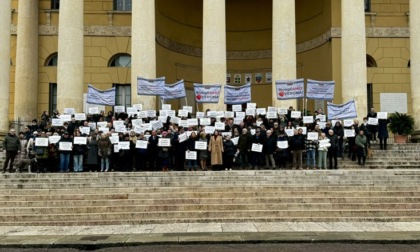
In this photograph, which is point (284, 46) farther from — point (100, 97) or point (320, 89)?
point (100, 97)

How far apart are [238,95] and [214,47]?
3.17 m

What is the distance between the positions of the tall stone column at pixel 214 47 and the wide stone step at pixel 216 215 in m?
10.9

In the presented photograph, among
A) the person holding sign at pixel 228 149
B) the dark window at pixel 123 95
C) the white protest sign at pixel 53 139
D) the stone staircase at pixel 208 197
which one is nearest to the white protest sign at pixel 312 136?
the stone staircase at pixel 208 197

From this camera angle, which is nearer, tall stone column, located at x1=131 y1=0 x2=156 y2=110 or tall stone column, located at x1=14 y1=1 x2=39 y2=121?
tall stone column, located at x1=131 y1=0 x2=156 y2=110

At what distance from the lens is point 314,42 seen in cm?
3628

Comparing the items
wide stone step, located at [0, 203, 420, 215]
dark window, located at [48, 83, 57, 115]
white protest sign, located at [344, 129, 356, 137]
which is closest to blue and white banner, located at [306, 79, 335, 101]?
white protest sign, located at [344, 129, 356, 137]

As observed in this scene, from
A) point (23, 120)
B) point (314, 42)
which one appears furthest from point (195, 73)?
point (23, 120)

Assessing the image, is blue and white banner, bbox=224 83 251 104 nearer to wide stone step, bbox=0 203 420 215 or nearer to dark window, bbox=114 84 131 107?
wide stone step, bbox=0 203 420 215

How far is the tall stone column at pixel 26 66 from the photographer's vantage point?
32625 mm

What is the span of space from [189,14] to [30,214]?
2470cm

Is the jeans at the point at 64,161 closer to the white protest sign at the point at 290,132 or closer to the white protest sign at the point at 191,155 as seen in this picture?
the white protest sign at the point at 191,155

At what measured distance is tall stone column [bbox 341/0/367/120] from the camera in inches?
1053

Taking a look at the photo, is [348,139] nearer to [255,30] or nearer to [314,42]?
[314,42]

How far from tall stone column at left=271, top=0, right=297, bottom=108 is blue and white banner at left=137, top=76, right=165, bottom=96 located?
583 cm
